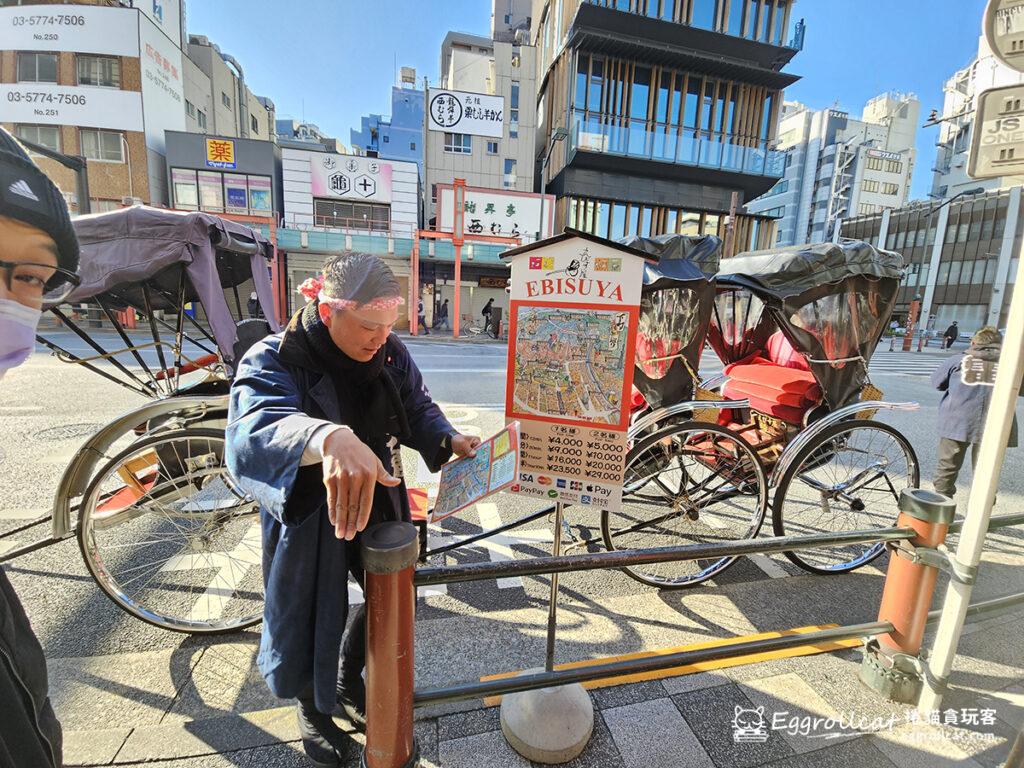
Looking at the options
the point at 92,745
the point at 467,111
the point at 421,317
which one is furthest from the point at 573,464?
the point at 467,111

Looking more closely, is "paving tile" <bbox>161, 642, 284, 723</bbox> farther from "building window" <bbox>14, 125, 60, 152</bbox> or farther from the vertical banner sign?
"building window" <bbox>14, 125, 60, 152</bbox>

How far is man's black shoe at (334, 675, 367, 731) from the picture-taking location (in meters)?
2.01

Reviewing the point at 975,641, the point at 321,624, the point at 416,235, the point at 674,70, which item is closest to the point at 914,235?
the point at 674,70

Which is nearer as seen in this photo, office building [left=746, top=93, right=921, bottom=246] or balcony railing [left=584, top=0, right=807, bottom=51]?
balcony railing [left=584, top=0, right=807, bottom=51]

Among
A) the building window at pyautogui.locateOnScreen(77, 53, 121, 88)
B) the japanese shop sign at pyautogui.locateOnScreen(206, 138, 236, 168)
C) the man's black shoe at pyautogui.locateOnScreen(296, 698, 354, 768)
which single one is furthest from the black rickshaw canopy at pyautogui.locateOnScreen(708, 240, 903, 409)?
the building window at pyautogui.locateOnScreen(77, 53, 121, 88)

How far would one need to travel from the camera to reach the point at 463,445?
2.07 meters

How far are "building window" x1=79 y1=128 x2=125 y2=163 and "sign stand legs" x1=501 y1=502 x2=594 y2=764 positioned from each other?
27.1 meters

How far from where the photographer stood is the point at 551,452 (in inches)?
86.3

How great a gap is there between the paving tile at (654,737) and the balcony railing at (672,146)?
22.7 m

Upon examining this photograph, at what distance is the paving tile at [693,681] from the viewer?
2.22 meters

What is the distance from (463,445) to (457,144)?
27434 millimetres

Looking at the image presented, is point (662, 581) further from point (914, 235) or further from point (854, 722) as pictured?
point (914, 235)

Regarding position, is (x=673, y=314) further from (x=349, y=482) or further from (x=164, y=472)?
(x=164, y=472)

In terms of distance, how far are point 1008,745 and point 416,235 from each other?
68.5 feet
